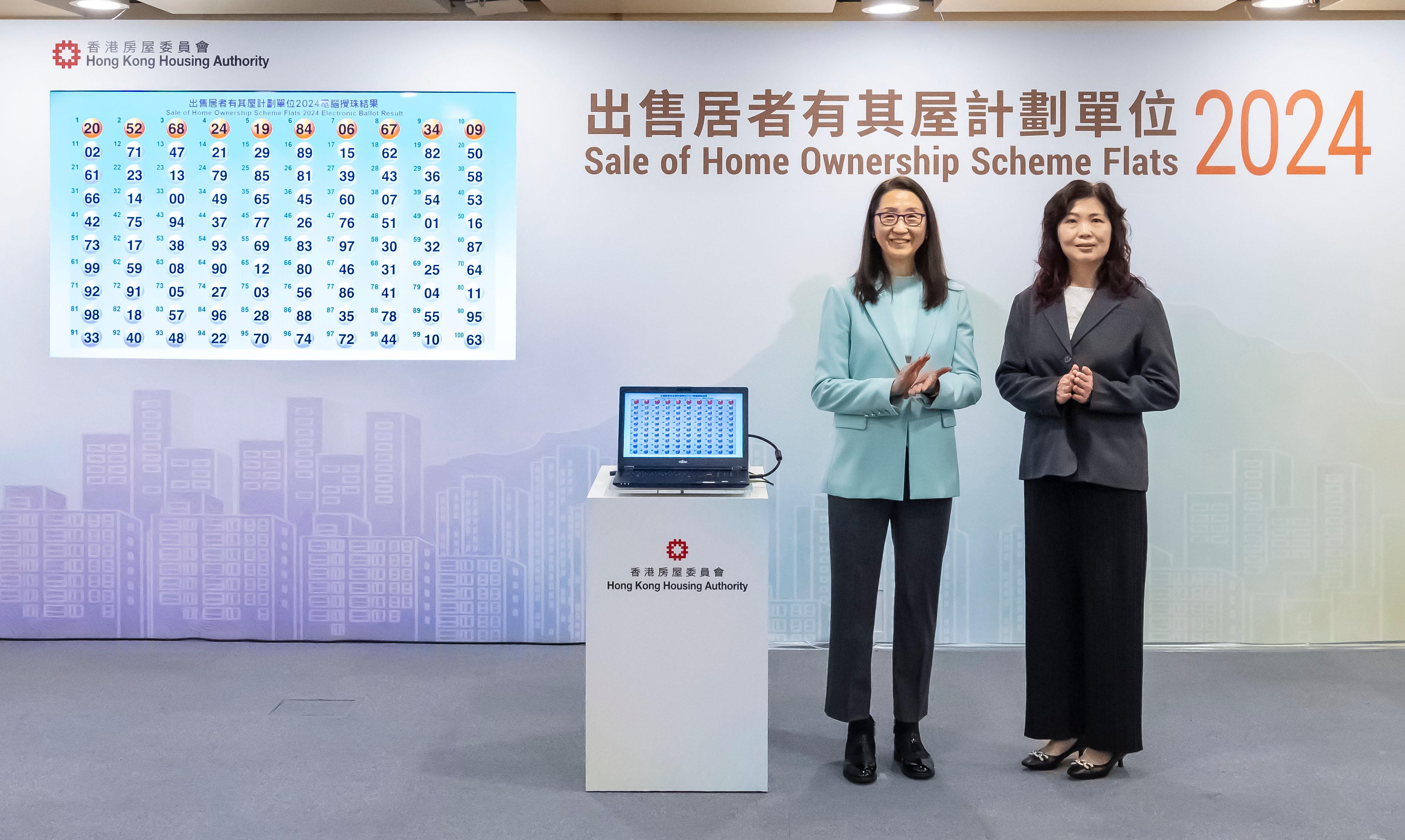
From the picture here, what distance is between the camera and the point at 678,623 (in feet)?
8.89

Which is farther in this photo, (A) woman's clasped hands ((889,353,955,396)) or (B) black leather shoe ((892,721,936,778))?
(B) black leather shoe ((892,721,936,778))

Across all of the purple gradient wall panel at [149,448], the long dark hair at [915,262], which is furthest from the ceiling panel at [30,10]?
the long dark hair at [915,262]

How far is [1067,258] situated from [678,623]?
4.82ft

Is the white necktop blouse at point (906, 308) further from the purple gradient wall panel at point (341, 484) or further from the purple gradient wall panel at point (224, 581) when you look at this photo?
the purple gradient wall panel at point (224, 581)

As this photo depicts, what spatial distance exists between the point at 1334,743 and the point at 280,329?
3.96 metres

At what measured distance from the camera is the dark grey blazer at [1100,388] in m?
2.76

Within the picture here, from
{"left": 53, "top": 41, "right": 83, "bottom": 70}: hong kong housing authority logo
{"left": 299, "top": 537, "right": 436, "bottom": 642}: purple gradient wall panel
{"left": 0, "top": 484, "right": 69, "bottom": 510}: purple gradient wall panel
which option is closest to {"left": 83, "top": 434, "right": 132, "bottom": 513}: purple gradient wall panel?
{"left": 0, "top": 484, "right": 69, "bottom": 510}: purple gradient wall panel

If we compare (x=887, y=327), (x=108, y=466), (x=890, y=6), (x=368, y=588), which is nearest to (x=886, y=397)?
(x=887, y=327)

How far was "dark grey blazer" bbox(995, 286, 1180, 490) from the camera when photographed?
2.76 meters

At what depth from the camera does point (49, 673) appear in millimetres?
3828

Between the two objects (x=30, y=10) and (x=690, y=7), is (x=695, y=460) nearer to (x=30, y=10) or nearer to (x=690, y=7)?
(x=690, y=7)

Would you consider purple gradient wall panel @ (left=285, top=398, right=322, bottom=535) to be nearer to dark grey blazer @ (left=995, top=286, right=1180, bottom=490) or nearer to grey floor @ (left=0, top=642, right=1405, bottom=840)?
grey floor @ (left=0, top=642, right=1405, bottom=840)

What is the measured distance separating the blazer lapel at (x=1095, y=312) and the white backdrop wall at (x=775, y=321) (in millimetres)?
1331

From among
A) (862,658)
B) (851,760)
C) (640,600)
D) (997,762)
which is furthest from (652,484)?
(997,762)
